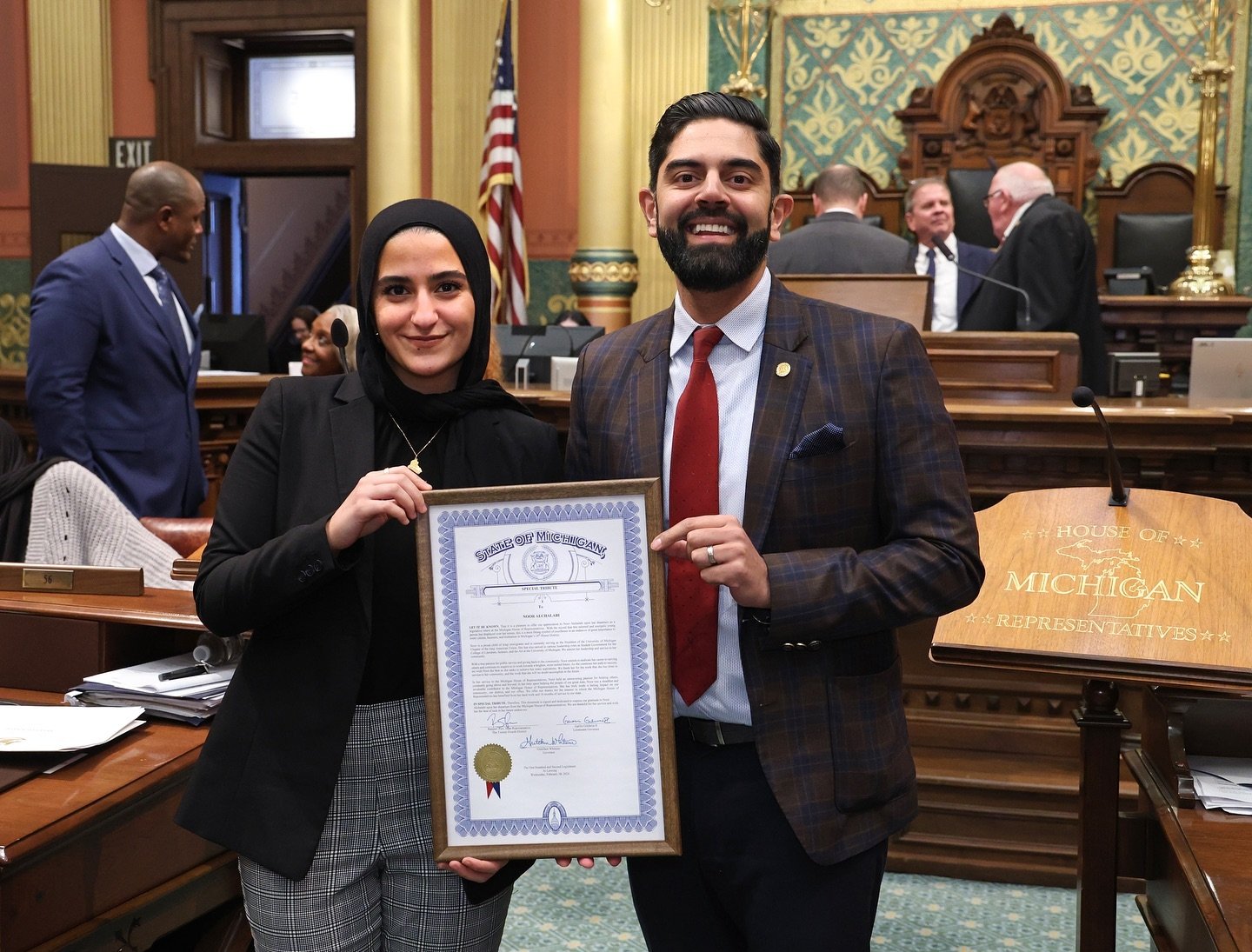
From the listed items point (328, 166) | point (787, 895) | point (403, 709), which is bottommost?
point (787, 895)

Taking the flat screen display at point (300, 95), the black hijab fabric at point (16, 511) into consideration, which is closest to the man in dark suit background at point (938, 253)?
the black hijab fabric at point (16, 511)

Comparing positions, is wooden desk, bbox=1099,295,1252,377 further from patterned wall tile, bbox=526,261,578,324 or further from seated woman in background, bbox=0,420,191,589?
seated woman in background, bbox=0,420,191,589

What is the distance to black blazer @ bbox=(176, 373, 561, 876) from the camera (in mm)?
1596

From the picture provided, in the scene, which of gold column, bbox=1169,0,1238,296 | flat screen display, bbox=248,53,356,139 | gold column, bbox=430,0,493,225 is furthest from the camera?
flat screen display, bbox=248,53,356,139

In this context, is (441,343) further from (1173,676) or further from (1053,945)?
(1053,945)

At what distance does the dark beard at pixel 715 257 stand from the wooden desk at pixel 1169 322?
254 inches

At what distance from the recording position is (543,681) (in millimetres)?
1612

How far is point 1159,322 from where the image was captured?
25.2 ft

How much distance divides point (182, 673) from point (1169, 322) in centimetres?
679

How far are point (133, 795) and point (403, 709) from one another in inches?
20.3

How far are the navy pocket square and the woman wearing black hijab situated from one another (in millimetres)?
376

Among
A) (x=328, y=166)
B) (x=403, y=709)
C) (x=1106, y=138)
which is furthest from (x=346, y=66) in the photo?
(x=403, y=709)

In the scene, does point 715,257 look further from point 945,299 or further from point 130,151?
point 130,151

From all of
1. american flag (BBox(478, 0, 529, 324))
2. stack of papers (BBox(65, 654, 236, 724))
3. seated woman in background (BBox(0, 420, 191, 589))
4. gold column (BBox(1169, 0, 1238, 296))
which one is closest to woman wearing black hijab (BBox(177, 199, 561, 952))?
stack of papers (BBox(65, 654, 236, 724))
